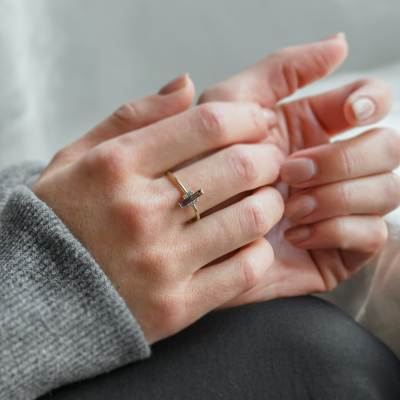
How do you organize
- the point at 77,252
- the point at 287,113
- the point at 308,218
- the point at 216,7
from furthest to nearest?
the point at 216,7, the point at 287,113, the point at 308,218, the point at 77,252

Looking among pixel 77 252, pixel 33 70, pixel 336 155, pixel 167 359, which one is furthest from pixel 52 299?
pixel 33 70

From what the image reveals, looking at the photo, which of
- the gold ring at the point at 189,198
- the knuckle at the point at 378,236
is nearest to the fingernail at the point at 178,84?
the gold ring at the point at 189,198

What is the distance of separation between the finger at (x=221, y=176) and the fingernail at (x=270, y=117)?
0.45 feet

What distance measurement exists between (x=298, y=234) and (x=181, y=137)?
0.85ft

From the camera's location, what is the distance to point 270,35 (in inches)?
42.4

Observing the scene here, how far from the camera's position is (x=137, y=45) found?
1111mm

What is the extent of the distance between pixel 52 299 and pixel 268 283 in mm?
364

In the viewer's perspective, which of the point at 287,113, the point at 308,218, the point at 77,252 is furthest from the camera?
the point at 287,113

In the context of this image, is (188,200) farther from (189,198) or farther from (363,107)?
(363,107)

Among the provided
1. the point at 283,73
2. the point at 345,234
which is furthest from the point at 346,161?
the point at 283,73

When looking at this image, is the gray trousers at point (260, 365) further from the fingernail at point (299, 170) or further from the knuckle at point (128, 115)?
the knuckle at point (128, 115)

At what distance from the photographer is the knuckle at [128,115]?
0.70 m

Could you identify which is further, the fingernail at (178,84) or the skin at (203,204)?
the fingernail at (178,84)

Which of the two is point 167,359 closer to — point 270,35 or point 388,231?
point 388,231
